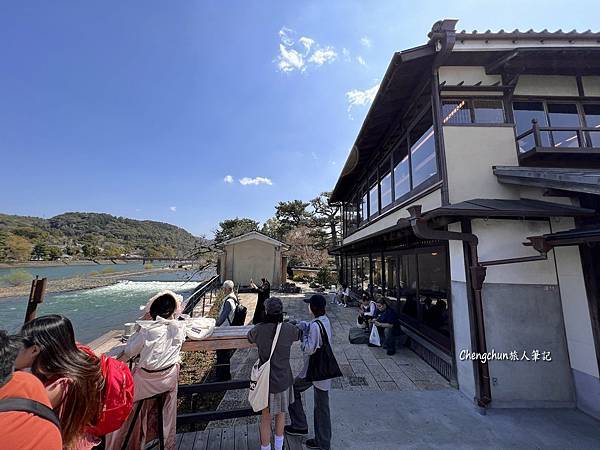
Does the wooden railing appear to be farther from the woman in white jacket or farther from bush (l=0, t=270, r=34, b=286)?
bush (l=0, t=270, r=34, b=286)

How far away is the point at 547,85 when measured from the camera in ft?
15.5

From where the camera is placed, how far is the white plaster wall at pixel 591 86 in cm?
474

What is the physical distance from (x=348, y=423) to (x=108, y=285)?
25.5 metres

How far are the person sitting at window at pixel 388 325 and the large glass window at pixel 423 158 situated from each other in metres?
2.96

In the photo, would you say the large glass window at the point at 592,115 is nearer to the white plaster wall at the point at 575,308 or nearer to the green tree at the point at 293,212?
the white plaster wall at the point at 575,308

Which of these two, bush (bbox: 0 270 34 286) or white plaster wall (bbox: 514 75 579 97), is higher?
white plaster wall (bbox: 514 75 579 97)

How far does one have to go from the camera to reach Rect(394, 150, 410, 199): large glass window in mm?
5867

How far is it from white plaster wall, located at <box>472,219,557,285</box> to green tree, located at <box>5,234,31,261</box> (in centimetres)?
4421

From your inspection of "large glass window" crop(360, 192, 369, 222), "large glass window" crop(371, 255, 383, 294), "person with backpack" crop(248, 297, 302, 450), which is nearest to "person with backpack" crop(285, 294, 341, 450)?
"person with backpack" crop(248, 297, 302, 450)

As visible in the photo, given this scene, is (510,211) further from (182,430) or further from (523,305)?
(182,430)

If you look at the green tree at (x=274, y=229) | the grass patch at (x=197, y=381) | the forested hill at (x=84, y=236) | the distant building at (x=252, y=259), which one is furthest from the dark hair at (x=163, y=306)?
the forested hill at (x=84, y=236)

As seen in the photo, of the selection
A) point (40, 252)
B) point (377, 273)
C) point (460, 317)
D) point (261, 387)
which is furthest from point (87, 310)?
point (40, 252)

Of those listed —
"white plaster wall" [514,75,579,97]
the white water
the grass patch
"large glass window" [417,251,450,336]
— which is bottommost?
the white water

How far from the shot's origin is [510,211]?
3.28 metres
